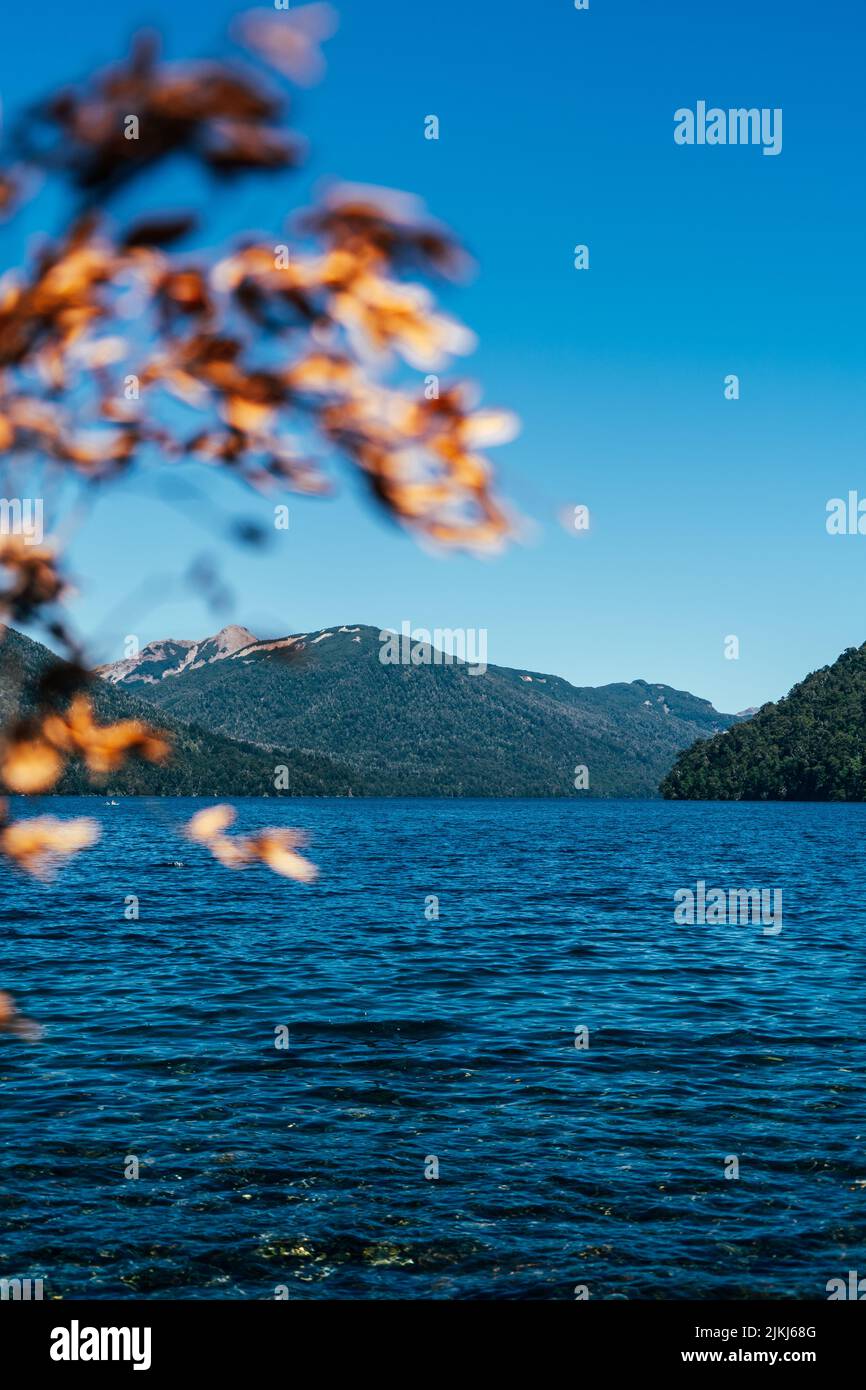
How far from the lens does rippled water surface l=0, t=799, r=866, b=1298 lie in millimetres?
14000

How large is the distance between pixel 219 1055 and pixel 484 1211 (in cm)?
940

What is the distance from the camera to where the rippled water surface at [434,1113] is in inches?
551

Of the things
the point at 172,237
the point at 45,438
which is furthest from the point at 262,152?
the point at 45,438

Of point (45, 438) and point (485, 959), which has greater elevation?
point (45, 438)

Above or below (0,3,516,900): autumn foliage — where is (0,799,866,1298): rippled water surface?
below

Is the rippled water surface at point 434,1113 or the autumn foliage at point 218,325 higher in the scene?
the autumn foliage at point 218,325

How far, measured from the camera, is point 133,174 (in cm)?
260

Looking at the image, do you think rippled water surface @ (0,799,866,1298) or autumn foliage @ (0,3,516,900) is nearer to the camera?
autumn foliage @ (0,3,516,900)

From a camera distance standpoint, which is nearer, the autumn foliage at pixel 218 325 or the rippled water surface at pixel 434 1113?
the autumn foliage at pixel 218 325

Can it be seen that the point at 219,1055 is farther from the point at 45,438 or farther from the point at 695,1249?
the point at 45,438

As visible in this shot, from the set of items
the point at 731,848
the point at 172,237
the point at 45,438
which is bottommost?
the point at 731,848

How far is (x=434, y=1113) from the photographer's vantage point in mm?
19469

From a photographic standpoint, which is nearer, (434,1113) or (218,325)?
(218,325)

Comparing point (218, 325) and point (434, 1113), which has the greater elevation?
point (218, 325)
